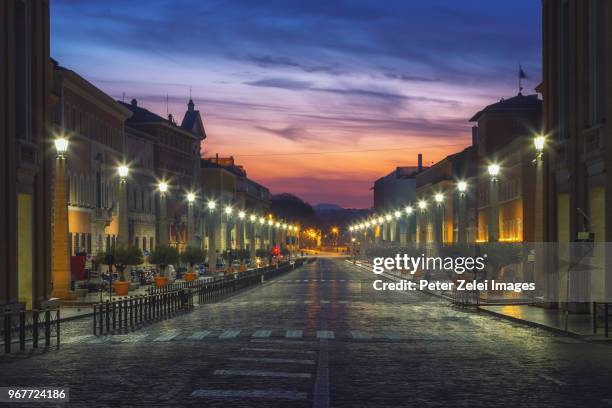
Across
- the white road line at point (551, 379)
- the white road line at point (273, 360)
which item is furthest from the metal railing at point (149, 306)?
the white road line at point (551, 379)

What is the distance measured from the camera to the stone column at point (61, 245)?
43.1 metres

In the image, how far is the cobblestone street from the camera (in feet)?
50.9

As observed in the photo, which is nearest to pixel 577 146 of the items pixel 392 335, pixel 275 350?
pixel 392 335

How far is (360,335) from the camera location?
28172mm

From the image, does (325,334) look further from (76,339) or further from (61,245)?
(61,245)

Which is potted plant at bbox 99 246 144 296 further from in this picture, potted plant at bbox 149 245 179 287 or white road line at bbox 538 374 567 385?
white road line at bbox 538 374 567 385

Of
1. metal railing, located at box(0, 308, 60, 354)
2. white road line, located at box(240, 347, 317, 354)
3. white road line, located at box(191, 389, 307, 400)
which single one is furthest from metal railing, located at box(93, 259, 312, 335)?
white road line, located at box(191, 389, 307, 400)

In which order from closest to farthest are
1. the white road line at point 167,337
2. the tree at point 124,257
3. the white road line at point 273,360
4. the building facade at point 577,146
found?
the white road line at point 273,360 → the white road line at point 167,337 → the building facade at point 577,146 → the tree at point 124,257

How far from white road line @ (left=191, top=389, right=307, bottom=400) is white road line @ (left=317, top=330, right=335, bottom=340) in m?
11.1

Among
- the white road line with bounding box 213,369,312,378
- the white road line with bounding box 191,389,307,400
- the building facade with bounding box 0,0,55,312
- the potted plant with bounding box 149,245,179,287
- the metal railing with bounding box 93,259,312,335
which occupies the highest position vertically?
the building facade with bounding box 0,0,55,312

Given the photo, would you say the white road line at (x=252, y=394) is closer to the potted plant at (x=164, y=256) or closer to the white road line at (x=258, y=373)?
the white road line at (x=258, y=373)

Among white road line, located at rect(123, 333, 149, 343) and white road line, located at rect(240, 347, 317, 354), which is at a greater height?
white road line, located at rect(240, 347, 317, 354)

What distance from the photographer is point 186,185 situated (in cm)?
13600

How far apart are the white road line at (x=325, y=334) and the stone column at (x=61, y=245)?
56.9 ft
